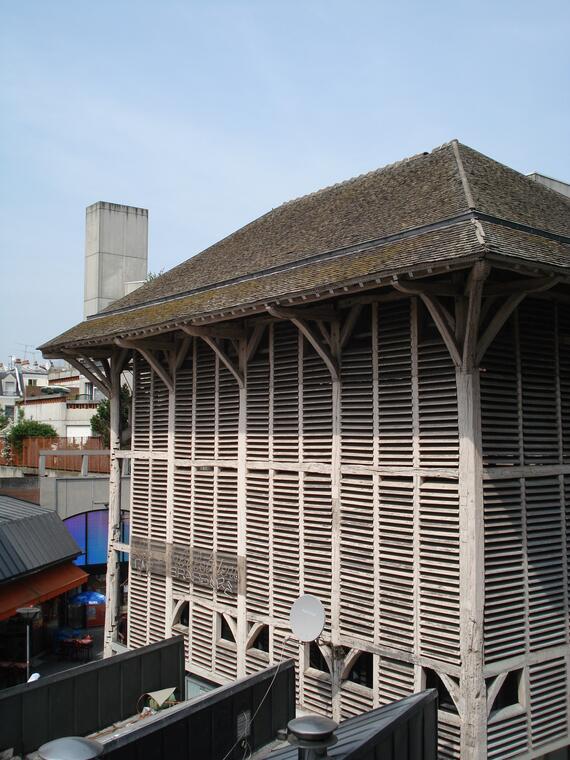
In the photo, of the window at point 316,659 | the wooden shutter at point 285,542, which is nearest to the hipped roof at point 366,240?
the wooden shutter at point 285,542

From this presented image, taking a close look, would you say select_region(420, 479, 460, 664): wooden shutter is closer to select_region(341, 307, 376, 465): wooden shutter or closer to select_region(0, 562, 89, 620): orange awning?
select_region(341, 307, 376, 465): wooden shutter

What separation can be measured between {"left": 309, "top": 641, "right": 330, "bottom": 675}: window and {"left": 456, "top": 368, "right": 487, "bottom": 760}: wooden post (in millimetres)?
2686

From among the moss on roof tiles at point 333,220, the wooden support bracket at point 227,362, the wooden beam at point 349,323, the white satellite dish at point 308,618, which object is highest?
the moss on roof tiles at point 333,220

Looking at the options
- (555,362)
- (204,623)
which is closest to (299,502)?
(204,623)

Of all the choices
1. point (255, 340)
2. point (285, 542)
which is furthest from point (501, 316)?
point (285, 542)

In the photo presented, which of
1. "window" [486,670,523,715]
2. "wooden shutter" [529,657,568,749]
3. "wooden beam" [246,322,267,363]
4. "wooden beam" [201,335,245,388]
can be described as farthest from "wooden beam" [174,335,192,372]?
"wooden shutter" [529,657,568,749]

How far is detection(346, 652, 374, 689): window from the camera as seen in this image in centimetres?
1105

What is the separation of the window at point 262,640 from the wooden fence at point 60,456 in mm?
12300

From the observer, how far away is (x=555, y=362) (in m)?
10.9

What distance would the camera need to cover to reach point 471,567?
9.56 m

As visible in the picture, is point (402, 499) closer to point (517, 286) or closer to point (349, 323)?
point (349, 323)

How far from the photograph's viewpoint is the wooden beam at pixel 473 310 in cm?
859

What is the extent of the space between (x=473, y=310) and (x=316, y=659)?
19.6 ft

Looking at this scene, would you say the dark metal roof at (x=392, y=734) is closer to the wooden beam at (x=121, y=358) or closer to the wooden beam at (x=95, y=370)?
the wooden beam at (x=121, y=358)
